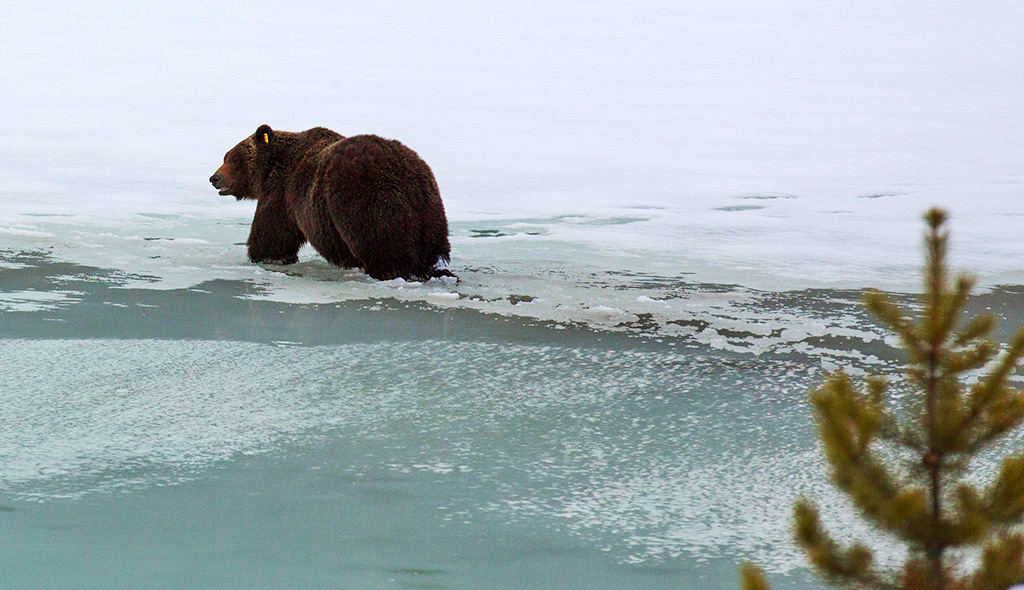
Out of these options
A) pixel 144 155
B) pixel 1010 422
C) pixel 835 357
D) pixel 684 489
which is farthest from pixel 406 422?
pixel 144 155

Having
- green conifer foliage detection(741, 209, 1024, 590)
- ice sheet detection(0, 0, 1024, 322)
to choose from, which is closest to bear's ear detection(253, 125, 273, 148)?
ice sheet detection(0, 0, 1024, 322)

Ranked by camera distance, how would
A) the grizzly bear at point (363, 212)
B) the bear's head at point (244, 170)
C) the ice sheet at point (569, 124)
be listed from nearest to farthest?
the grizzly bear at point (363, 212) → the bear's head at point (244, 170) → the ice sheet at point (569, 124)

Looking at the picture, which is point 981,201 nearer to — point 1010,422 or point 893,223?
point 893,223

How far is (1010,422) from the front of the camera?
1888 millimetres

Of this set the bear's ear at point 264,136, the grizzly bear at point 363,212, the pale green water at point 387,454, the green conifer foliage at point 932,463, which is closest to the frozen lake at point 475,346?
the pale green water at point 387,454

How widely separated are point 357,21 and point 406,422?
27415 mm

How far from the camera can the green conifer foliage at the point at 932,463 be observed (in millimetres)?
1821

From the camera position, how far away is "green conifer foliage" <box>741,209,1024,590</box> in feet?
5.98

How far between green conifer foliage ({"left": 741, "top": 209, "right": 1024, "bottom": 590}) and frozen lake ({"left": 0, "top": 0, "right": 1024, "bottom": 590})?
126 centimetres

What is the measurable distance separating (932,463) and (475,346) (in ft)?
13.1

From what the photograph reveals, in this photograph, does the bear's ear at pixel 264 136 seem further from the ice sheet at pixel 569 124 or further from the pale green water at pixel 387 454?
the pale green water at pixel 387 454

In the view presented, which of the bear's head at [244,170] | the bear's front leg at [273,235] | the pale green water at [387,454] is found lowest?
the pale green water at [387,454]

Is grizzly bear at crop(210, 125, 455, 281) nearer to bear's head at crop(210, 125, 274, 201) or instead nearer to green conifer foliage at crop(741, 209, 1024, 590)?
bear's head at crop(210, 125, 274, 201)

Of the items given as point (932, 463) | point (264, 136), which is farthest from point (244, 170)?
point (932, 463)
